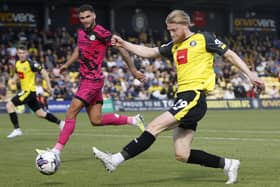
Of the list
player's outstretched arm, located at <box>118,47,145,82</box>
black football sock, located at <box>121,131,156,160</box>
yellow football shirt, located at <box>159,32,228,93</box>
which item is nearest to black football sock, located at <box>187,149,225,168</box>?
black football sock, located at <box>121,131,156,160</box>

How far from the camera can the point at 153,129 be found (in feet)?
29.8

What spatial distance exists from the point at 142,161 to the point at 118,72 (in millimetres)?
27625

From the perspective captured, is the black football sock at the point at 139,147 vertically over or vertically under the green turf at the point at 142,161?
over

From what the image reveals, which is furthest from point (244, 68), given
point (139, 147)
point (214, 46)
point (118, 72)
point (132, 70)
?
point (118, 72)

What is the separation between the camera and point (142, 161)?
41.5 feet

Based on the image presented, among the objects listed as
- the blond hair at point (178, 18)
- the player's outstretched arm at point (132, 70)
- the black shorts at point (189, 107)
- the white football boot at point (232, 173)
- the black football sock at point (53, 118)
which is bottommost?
the black football sock at point (53, 118)

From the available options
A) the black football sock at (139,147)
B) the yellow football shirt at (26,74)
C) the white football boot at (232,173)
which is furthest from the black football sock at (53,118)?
the black football sock at (139,147)

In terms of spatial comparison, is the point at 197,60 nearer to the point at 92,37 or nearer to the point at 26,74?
the point at 92,37

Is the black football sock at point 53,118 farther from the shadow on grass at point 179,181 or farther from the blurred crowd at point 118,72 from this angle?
the blurred crowd at point 118,72

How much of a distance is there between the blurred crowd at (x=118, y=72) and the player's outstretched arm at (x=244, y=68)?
25.5m

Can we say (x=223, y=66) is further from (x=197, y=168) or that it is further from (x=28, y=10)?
(x=197, y=168)

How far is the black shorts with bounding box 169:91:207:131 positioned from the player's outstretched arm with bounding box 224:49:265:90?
1.91 ft

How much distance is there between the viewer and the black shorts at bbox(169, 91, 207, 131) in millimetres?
9078

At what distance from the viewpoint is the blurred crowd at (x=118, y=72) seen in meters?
36.9
